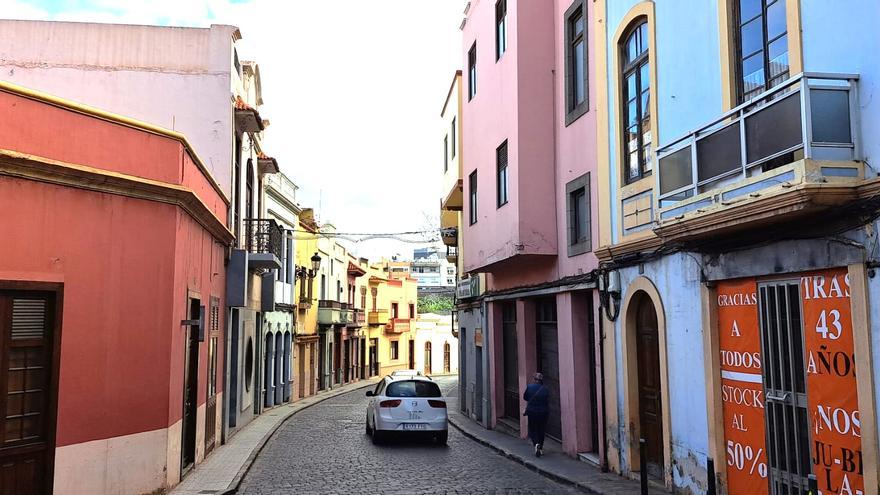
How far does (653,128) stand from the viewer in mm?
10492

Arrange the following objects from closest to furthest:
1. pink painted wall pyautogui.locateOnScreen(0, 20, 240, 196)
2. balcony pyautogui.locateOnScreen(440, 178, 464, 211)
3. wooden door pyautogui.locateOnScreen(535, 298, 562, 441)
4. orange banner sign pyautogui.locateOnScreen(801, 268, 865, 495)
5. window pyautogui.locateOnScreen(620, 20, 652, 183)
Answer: orange banner sign pyautogui.locateOnScreen(801, 268, 865, 495), window pyautogui.locateOnScreen(620, 20, 652, 183), wooden door pyautogui.locateOnScreen(535, 298, 562, 441), pink painted wall pyautogui.locateOnScreen(0, 20, 240, 196), balcony pyautogui.locateOnScreen(440, 178, 464, 211)

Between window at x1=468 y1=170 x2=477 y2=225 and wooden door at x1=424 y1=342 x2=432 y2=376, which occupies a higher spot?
window at x1=468 y1=170 x2=477 y2=225

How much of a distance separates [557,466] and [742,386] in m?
4.96

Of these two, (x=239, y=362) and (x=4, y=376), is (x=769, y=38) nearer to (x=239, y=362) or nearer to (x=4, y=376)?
(x=4, y=376)

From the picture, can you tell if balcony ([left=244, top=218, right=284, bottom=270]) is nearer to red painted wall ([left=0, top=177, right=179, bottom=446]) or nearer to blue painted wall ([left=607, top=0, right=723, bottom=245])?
red painted wall ([left=0, top=177, right=179, bottom=446])

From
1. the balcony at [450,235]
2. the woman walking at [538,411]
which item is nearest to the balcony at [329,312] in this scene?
the balcony at [450,235]

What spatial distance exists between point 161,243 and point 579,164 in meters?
7.37

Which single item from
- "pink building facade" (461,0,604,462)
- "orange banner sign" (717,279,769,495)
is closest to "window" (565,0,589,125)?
"pink building facade" (461,0,604,462)

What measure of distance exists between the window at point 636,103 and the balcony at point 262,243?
9741 millimetres

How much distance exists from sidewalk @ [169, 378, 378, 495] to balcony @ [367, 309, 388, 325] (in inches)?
1118

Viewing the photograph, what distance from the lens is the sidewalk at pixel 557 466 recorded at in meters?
10.6

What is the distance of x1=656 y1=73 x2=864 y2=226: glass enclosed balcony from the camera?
21.3ft

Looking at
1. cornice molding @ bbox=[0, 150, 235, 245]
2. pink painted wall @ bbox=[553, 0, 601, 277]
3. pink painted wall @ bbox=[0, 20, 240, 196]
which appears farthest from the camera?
pink painted wall @ bbox=[0, 20, 240, 196]

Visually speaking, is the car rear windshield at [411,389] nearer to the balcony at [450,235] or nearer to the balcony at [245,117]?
the balcony at [245,117]
